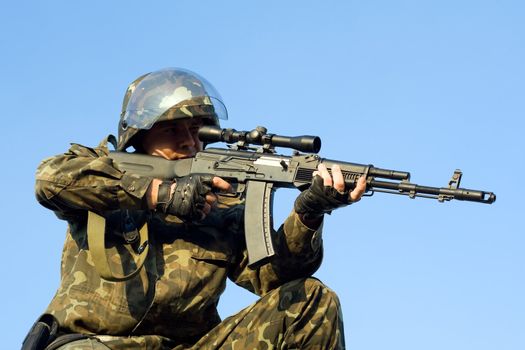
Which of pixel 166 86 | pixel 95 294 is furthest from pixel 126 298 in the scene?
pixel 166 86

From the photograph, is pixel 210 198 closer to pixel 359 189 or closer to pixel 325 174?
pixel 325 174

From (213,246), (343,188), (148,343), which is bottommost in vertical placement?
(148,343)

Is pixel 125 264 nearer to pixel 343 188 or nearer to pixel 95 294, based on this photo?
pixel 95 294

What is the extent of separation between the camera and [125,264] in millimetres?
12938

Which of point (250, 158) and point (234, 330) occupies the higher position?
point (250, 158)

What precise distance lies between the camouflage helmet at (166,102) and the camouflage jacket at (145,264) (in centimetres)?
56

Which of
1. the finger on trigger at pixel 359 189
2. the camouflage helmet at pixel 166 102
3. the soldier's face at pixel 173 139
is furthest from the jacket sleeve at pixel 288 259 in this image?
the camouflage helmet at pixel 166 102

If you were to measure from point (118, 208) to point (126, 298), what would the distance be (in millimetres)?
825

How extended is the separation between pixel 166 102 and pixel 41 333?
257 centimetres

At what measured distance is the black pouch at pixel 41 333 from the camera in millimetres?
12383

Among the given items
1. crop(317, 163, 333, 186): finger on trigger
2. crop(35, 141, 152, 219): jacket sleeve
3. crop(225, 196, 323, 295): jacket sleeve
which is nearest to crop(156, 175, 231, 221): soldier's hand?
crop(35, 141, 152, 219): jacket sleeve

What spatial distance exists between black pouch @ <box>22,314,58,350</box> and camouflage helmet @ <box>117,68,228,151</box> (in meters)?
1.97

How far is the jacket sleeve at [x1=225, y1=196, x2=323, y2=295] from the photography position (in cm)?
1274

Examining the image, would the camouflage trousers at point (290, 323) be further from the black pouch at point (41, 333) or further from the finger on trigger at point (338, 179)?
the finger on trigger at point (338, 179)
